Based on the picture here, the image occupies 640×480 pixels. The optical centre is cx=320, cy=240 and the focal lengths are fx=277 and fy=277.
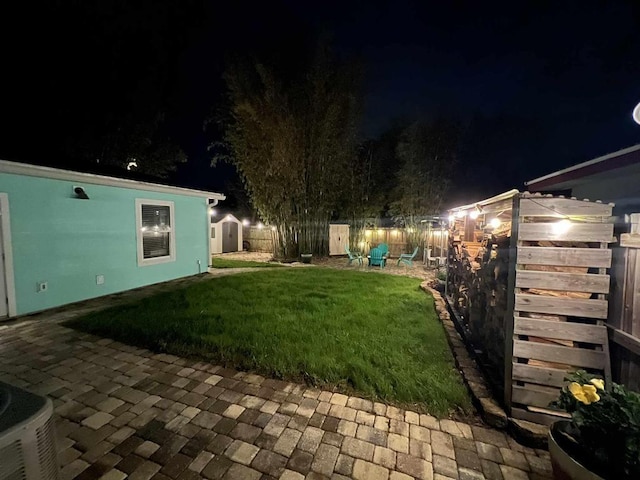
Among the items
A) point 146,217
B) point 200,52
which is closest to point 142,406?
point 146,217

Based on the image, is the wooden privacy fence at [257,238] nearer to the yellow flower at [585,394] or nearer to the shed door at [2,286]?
the shed door at [2,286]

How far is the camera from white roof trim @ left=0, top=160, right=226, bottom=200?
3.82 m

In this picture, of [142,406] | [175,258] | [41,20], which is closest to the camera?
[142,406]

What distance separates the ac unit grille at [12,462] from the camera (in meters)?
0.90

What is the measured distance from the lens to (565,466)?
131 centimetres

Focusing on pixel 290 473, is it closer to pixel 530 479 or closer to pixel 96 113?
pixel 530 479

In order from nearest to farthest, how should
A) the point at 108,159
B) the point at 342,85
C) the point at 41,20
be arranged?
the point at 41,20 → the point at 342,85 → the point at 108,159

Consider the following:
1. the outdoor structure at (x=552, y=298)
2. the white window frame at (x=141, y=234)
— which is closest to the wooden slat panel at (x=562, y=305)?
the outdoor structure at (x=552, y=298)

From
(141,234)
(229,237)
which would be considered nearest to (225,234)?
(229,237)

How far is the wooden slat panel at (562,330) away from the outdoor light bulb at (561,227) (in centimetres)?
62

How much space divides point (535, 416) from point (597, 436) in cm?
70

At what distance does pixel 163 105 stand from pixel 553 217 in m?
13.9

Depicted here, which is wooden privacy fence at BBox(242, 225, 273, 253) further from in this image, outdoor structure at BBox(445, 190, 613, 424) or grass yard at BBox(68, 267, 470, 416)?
outdoor structure at BBox(445, 190, 613, 424)

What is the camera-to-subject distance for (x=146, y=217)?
5.84 metres
